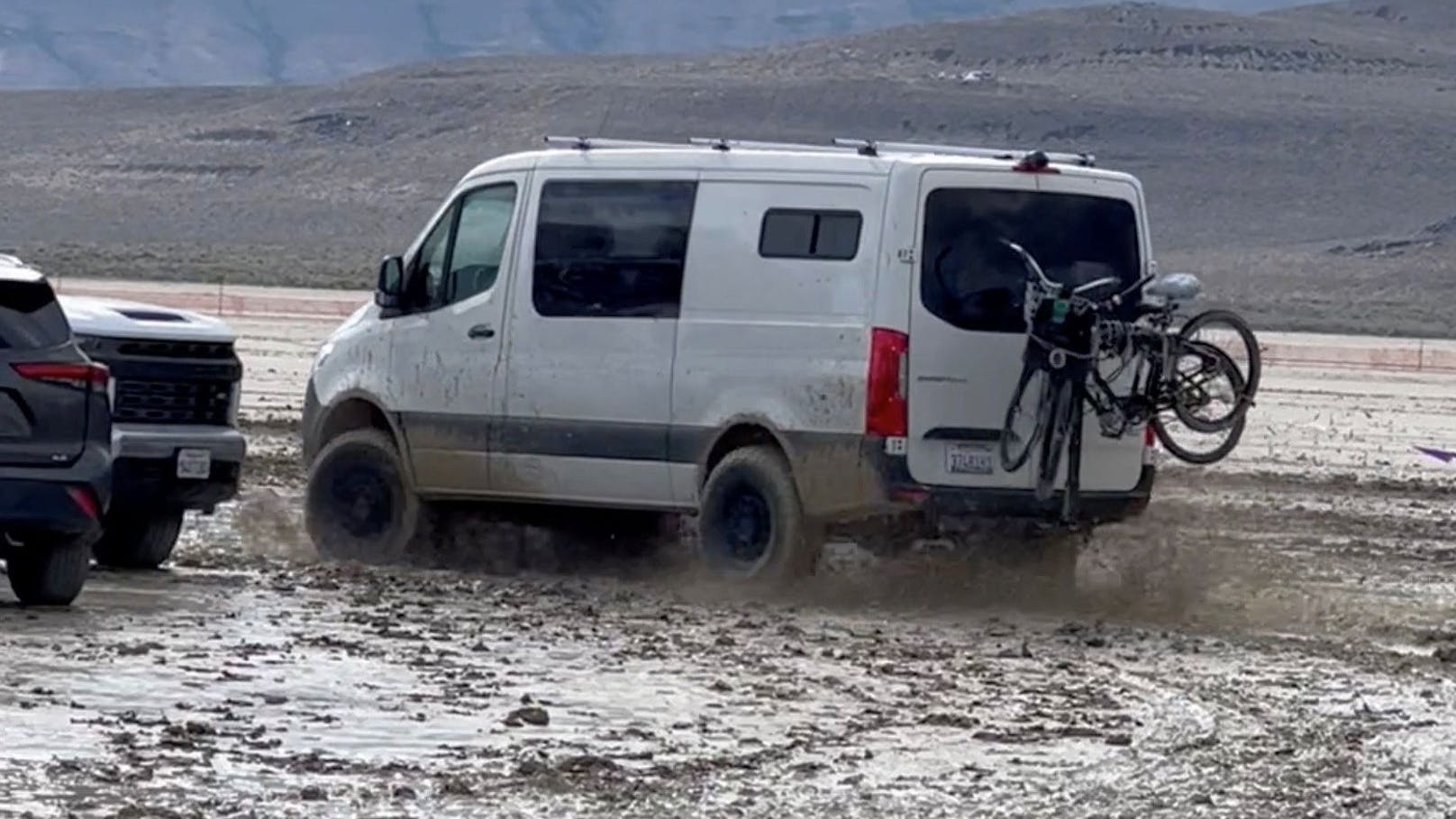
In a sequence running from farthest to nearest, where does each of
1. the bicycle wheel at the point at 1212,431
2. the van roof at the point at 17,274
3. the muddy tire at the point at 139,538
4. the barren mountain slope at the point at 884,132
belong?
the barren mountain slope at the point at 884,132
the muddy tire at the point at 139,538
the bicycle wheel at the point at 1212,431
the van roof at the point at 17,274

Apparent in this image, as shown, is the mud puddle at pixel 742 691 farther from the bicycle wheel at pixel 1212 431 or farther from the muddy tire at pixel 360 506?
the bicycle wheel at pixel 1212 431

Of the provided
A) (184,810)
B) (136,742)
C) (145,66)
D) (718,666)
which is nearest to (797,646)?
(718,666)

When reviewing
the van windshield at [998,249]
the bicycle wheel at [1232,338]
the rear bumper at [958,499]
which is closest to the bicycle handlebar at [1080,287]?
the van windshield at [998,249]

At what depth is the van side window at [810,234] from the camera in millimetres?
16562

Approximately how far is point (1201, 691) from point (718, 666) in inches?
74.2

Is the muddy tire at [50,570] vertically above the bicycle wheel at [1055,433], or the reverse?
the bicycle wheel at [1055,433]

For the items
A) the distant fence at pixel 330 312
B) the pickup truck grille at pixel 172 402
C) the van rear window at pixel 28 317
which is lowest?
the distant fence at pixel 330 312

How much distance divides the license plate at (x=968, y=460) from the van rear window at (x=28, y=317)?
4.14m

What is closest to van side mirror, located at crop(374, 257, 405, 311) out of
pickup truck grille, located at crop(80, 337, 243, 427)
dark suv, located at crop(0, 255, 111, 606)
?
pickup truck grille, located at crop(80, 337, 243, 427)

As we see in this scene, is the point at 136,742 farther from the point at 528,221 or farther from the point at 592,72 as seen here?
the point at 592,72

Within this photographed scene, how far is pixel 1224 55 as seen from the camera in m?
121

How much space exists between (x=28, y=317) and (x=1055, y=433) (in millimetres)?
4790

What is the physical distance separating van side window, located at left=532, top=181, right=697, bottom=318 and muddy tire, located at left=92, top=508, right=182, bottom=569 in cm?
216

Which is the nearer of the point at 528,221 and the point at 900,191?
the point at 900,191
